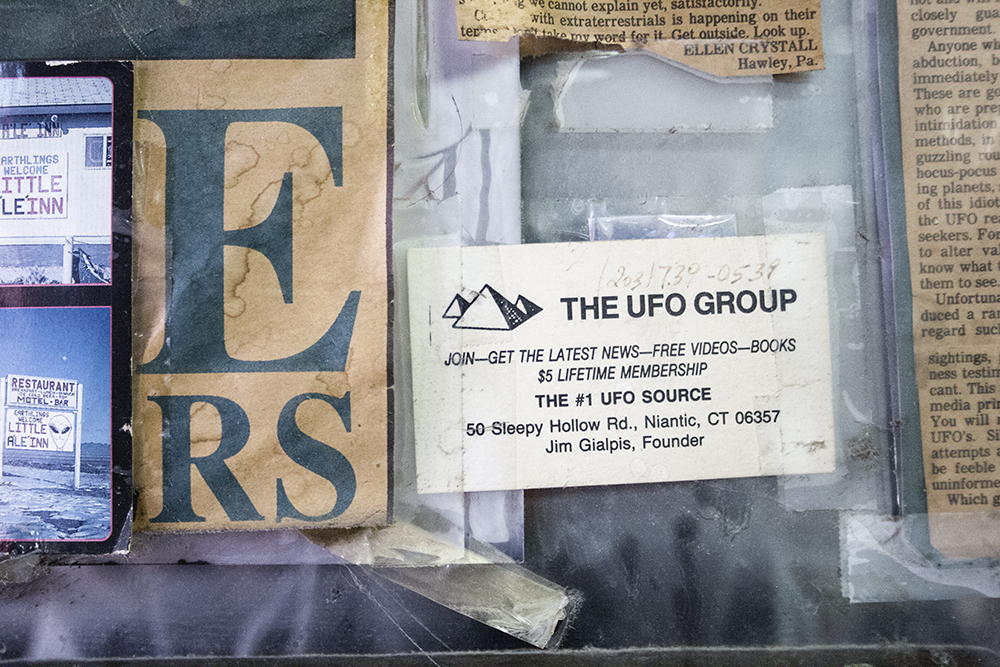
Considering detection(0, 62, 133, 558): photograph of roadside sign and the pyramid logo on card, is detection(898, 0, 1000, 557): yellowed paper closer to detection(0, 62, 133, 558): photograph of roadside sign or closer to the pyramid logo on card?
the pyramid logo on card

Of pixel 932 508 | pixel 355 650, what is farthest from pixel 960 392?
pixel 355 650

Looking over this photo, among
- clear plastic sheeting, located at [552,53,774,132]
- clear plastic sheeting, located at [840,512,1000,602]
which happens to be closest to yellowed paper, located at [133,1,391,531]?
clear plastic sheeting, located at [552,53,774,132]

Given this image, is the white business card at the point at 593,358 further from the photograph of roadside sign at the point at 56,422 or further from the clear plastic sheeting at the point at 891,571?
the photograph of roadside sign at the point at 56,422

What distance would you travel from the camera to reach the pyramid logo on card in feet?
1.90

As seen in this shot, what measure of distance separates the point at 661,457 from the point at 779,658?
272 mm

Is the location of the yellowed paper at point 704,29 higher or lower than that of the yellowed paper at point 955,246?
higher

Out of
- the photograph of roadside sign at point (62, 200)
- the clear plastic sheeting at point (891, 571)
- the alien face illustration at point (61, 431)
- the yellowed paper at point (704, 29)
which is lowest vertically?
the clear plastic sheeting at point (891, 571)

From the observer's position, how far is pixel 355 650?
1.96 ft

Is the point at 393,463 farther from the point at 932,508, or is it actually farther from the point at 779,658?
the point at 932,508

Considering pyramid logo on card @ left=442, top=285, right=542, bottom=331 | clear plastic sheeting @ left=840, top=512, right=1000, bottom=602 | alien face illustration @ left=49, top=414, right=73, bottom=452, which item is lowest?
clear plastic sheeting @ left=840, top=512, right=1000, bottom=602

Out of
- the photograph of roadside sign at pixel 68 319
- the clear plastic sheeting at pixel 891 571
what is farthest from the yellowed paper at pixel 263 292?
the clear plastic sheeting at pixel 891 571

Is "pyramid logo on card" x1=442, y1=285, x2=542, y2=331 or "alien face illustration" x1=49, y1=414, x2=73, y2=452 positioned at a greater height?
"pyramid logo on card" x1=442, y1=285, x2=542, y2=331

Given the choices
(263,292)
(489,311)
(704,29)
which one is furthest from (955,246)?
(263,292)

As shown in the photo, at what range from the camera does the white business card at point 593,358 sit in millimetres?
579
